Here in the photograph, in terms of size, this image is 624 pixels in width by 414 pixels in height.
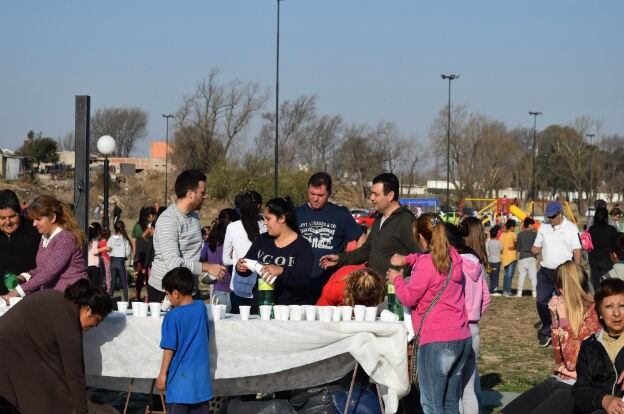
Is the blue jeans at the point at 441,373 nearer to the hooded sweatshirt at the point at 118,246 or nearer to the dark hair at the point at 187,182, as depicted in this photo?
the dark hair at the point at 187,182

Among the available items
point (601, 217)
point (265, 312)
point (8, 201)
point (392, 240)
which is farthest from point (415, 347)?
point (601, 217)

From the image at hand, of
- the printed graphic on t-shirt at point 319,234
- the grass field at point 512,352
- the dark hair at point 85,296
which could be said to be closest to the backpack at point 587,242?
the grass field at point 512,352

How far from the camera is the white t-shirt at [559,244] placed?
1316 centimetres

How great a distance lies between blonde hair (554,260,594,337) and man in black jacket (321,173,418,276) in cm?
164

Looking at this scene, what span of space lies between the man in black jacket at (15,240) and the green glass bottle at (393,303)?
2787 mm

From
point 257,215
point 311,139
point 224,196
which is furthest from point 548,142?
point 257,215

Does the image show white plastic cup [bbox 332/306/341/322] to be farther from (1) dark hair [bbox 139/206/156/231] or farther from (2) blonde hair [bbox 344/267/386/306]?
(1) dark hair [bbox 139/206/156/231]

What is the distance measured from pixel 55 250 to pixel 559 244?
26.9 ft

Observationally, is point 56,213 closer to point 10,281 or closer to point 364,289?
point 10,281

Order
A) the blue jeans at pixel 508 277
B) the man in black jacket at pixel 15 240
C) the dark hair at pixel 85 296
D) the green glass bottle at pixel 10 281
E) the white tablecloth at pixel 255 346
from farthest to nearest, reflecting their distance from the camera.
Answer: the blue jeans at pixel 508 277, the man in black jacket at pixel 15 240, the green glass bottle at pixel 10 281, the white tablecloth at pixel 255 346, the dark hair at pixel 85 296

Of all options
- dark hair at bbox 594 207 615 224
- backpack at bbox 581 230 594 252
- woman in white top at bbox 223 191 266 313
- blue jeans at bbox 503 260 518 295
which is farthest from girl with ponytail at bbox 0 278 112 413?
blue jeans at bbox 503 260 518 295

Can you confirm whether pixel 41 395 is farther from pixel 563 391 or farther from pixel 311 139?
pixel 311 139

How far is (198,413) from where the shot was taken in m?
6.33

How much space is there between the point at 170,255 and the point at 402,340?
183 cm
